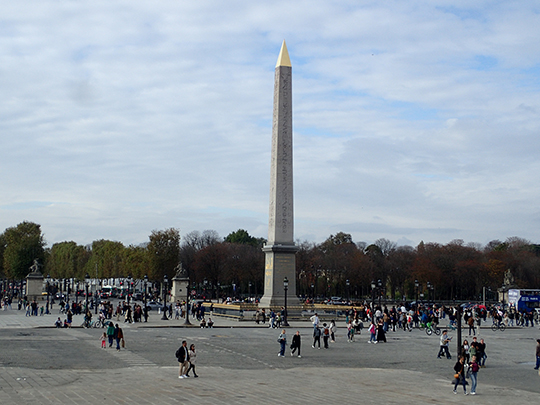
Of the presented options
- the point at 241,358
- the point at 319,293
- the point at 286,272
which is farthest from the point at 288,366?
the point at 319,293

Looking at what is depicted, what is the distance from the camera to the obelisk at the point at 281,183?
1912 inches

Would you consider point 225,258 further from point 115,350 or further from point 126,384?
point 126,384

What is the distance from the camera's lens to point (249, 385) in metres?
18.5

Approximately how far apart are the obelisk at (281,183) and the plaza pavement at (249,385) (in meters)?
24.1

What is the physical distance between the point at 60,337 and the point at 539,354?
2269 cm

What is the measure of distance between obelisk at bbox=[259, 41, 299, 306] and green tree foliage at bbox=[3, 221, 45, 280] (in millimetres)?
56653

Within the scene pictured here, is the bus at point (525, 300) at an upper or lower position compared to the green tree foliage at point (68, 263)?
lower

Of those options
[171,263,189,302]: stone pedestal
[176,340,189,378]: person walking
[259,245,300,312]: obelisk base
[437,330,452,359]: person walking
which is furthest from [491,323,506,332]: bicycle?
[171,263,189,302]: stone pedestal

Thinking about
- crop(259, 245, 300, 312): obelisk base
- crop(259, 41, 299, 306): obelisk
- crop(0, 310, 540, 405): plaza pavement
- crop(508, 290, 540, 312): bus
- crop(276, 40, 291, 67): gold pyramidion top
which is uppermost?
crop(276, 40, 291, 67): gold pyramidion top

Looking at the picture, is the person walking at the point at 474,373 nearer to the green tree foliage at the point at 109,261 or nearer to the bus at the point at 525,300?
the bus at the point at 525,300

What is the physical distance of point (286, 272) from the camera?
49625 millimetres

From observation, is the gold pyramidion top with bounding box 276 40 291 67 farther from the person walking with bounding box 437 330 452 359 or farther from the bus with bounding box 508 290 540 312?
the bus with bounding box 508 290 540 312

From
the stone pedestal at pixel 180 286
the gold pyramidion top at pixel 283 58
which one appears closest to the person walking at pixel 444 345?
the gold pyramidion top at pixel 283 58

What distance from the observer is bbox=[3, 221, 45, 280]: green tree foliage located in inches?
3772
